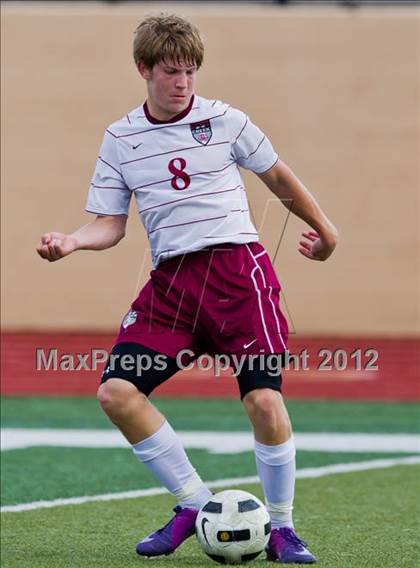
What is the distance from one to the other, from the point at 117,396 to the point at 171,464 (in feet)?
1.15

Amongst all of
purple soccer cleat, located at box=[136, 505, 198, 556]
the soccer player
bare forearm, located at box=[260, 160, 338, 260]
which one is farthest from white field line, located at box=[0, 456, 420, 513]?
bare forearm, located at box=[260, 160, 338, 260]

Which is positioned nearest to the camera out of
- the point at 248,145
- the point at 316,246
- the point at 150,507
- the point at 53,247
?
the point at 53,247

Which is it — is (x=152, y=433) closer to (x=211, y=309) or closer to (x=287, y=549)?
(x=211, y=309)

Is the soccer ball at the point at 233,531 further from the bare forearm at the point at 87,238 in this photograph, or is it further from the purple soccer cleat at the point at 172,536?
the bare forearm at the point at 87,238

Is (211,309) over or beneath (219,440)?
over

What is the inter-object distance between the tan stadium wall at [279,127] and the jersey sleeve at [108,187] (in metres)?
9.28

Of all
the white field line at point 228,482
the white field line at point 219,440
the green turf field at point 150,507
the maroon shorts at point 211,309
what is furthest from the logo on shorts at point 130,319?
the white field line at point 219,440

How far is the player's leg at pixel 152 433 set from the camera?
486 centimetres

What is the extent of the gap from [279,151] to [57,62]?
8.29 ft

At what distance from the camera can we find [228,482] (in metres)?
7.60

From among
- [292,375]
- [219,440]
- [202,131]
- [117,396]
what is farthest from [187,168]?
[292,375]

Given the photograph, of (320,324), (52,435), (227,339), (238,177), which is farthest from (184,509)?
(320,324)

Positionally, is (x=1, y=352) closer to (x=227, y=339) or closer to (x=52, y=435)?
(x=52, y=435)

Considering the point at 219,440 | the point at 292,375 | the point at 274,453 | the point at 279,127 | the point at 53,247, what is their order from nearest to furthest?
the point at 53,247
the point at 274,453
the point at 219,440
the point at 292,375
the point at 279,127
